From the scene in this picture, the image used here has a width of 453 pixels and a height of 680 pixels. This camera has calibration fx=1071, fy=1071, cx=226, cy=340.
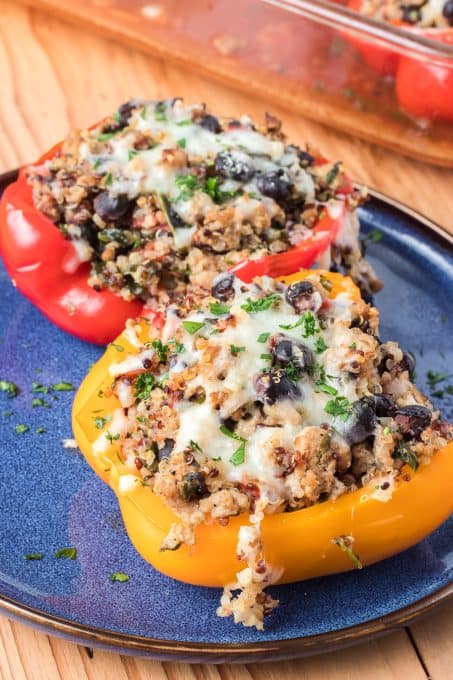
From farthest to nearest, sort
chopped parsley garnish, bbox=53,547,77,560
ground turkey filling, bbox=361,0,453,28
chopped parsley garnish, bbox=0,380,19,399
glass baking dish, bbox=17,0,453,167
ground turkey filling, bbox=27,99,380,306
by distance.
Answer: ground turkey filling, bbox=361,0,453,28
glass baking dish, bbox=17,0,453,167
chopped parsley garnish, bbox=0,380,19,399
ground turkey filling, bbox=27,99,380,306
chopped parsley garnish, bbox=53,547,77,560

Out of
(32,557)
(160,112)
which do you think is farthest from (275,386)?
(160,112)

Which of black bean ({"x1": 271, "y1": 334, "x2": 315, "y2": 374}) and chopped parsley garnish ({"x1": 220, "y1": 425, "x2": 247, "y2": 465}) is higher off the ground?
black bean ({"x1": 271, "y1": 334, "x2": 315, "y2": 374})

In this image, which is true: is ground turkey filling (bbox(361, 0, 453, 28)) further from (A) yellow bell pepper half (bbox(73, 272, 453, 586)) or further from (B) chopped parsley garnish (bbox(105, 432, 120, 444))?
(B) chopped parsley garnish (bbox(105, 432, 120, 444))

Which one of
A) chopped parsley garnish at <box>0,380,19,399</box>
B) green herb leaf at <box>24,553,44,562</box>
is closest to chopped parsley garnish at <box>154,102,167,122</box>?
chopped parsley garnish at <box>0,380,19,399</box>

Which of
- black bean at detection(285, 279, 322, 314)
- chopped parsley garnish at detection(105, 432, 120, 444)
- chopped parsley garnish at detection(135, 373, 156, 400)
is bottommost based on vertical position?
chopped parsley garnish at detection(105, 432, 120, 444)

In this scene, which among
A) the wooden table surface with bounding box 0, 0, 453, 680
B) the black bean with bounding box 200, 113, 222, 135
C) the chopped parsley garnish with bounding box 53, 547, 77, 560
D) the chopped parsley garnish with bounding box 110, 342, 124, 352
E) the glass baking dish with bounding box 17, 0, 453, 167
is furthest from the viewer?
the wooden table surface with bounding box 0, 0, 453, 680

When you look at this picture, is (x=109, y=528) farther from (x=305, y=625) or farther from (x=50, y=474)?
(x=305, y=625)

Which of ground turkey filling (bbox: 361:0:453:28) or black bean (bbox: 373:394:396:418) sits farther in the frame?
ground turkey filling (bbox: 361:0:453:28)

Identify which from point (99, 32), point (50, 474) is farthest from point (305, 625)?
point (99, 32)
